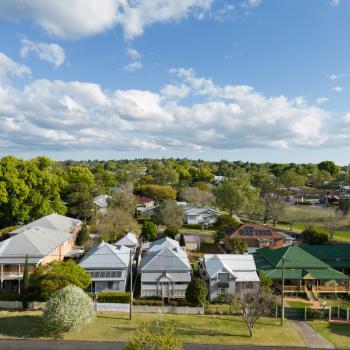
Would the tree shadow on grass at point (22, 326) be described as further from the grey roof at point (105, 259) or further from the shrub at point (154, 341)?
the shrub at point (154, 341)

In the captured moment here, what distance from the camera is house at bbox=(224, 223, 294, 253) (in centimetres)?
5181

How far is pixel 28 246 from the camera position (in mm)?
37406

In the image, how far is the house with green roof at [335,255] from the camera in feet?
136

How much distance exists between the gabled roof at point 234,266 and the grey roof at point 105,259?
960 cm

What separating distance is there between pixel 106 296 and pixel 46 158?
39862 mm

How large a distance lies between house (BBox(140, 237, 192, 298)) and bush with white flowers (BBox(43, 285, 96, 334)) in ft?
30.8

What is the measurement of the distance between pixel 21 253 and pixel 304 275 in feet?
106

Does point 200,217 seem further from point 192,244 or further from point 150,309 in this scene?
point 150,309

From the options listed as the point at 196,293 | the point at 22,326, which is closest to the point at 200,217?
the point at 196,293

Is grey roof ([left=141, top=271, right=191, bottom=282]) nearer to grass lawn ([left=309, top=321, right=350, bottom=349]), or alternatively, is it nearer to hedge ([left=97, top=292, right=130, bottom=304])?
hedge ([left=97, top=292, right=130, bottom=304])

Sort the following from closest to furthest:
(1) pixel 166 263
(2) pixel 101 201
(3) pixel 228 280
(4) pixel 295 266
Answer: (3) pixel 228 280 < (1) pixel 166 263 < (4) pixel 295 266 < (2) pixel 101 201

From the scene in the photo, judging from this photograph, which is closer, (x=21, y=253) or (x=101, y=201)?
(x=21, y=253)

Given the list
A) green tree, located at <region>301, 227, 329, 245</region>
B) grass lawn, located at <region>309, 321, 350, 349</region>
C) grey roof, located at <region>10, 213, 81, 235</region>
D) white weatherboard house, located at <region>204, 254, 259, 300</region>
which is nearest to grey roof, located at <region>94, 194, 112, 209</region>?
grey roof, located at <region>10, 213, 81, 235</region>

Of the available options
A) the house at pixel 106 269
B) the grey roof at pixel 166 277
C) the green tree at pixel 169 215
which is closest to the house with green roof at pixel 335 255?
the grey roof at pixel 166 277
